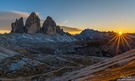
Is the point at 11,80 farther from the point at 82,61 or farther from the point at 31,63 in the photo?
the point at 82,61

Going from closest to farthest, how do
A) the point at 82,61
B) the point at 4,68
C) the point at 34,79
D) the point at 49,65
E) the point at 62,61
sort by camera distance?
the point at 34,79, the point at 4,68, the point at 49,65, the point at 62,61, the point at 82,61

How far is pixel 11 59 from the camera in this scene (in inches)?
5625

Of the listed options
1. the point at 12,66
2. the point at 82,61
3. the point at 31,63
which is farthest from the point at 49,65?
the point at 82,61

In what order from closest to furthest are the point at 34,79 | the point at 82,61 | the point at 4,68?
the point at 34,79, the point at 4,68, the point at 82,61

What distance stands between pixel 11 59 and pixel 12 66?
1217 cm

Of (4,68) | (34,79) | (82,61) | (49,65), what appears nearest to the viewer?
(34,79)

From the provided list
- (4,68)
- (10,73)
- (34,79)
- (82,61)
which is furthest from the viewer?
(82,61)

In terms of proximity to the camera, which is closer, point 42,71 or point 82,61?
point 42,71

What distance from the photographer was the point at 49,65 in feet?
458

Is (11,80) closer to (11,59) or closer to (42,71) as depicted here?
(42,71)

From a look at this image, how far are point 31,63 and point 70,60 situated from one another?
2578cm

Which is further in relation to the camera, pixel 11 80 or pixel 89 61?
pixel 89 61

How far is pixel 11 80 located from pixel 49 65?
35971mm

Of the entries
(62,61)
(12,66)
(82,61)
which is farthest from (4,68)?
(82,61)
